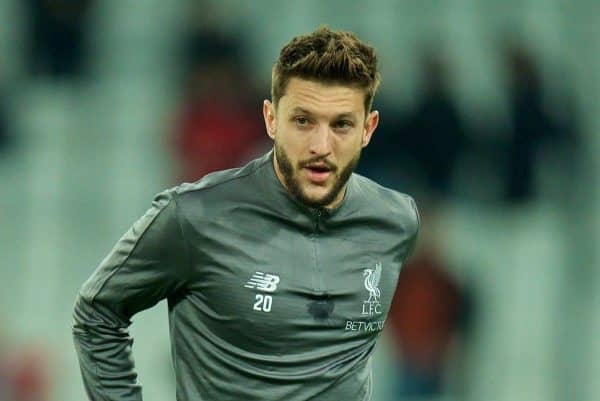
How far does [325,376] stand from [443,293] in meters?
3.28

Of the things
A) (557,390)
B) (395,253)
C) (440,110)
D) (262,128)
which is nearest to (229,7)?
(262,128)

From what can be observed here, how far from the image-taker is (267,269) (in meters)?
3.07

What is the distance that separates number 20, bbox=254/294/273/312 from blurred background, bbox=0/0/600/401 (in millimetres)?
3215

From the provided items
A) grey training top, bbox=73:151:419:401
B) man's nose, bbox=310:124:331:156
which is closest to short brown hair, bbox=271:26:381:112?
man's nose, bbox=310:124:331:156

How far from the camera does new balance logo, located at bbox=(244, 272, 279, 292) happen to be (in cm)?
305

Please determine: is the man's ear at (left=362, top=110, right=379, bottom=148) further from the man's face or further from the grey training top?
the grey training top

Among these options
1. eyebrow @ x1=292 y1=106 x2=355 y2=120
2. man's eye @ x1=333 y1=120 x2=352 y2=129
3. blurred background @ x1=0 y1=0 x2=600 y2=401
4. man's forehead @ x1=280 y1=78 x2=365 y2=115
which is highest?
man's forehead @ x1=280 y1=78 x2=365 y2=115

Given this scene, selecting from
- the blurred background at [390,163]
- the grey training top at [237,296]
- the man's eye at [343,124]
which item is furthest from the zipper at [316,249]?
the blurred background at [390,163]

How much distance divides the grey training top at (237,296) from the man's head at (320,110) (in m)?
0.11

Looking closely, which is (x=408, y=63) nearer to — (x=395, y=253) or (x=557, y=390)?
(x=557, y=390)

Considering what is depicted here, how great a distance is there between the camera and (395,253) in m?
3.34

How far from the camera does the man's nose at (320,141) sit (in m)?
2.96

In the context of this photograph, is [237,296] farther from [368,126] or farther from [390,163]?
[390,163]

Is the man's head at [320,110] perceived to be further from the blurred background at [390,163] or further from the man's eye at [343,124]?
the blurred background at [390,163]
